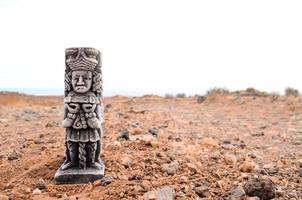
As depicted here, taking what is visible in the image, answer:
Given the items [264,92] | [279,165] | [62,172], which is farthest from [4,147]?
[264,92]

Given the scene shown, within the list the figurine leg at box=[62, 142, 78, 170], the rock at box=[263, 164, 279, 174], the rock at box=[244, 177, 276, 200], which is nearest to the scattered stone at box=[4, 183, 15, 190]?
the figurine leg at box=[62, 142, 78, 170]

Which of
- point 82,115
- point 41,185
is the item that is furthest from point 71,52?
point 41,185

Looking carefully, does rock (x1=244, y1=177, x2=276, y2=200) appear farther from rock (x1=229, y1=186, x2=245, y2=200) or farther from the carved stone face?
the carved stone face

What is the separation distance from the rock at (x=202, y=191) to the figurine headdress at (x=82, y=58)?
6.73 feet

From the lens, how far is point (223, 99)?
18.5m

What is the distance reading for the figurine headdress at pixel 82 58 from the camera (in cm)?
580

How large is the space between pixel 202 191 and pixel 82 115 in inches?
72.3

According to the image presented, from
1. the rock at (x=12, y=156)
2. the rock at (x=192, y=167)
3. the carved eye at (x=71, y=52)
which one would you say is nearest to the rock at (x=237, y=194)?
the rock at (x=192, y=167)

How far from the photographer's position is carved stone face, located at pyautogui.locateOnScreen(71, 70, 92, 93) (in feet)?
19.1

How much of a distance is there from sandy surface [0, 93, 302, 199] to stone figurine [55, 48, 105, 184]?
19cm

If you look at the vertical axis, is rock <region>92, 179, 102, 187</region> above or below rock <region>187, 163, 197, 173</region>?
below

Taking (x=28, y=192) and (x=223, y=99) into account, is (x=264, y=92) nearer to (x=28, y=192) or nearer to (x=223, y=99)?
(x=223, y=99)

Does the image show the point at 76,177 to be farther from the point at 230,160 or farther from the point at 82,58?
the point at 230,160

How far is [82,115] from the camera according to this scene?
19.2ft
